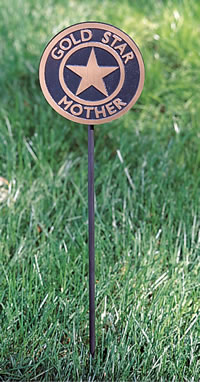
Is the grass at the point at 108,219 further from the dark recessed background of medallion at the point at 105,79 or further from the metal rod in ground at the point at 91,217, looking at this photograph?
the dark recessed background of medallion at the point at 105,79

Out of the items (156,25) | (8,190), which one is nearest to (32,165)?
(8,190)

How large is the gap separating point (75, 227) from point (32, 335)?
75cm

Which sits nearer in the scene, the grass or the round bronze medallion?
the round bronze medallion

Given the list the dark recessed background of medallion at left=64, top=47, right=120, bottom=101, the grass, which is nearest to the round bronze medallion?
the dark recessed background of medallion at left=64, top=47, right=120, bottom=101

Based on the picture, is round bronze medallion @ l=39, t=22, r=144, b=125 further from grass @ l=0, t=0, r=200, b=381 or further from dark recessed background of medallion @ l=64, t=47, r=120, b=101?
grass @ l=0, t=0, r=200, b=381

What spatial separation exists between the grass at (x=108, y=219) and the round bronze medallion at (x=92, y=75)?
73 centimetres

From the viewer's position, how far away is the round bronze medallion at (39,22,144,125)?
1.81m

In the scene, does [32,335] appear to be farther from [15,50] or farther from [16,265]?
[15,50]

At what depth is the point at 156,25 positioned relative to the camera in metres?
4.04

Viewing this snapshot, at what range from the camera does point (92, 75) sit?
5.96 feet

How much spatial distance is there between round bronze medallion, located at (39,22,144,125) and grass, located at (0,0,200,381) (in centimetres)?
73

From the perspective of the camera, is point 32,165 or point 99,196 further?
point 32,165

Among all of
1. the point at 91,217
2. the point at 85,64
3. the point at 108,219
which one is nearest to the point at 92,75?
the point at 85,64

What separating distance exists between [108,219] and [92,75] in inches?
39.0
